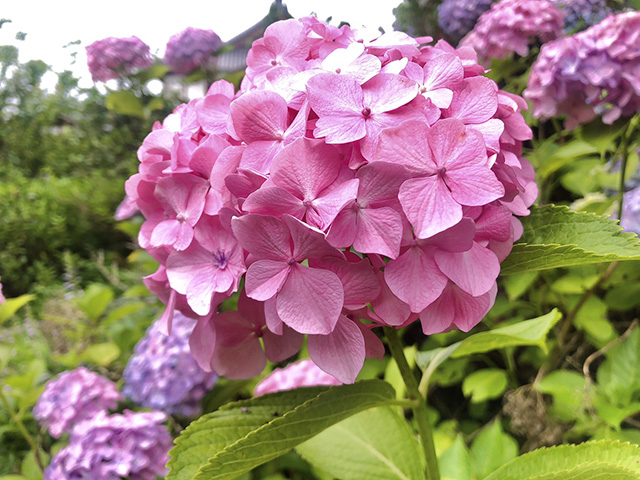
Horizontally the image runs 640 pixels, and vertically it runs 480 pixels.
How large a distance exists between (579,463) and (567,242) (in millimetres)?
231

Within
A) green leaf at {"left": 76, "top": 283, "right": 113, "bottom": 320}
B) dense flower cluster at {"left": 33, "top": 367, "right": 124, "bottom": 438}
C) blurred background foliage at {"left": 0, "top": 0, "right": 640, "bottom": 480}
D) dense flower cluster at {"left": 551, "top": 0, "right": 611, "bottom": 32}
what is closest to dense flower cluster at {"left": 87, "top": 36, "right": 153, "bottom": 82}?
blurred background foliage at {"left": 0, "top": 0, "right": 640, "bottom": 480}

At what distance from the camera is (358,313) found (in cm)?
36

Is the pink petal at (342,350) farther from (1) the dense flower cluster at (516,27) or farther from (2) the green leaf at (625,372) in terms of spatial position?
(1) the dense flower cluster at (516,27)

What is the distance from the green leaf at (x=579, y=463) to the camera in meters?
0.38

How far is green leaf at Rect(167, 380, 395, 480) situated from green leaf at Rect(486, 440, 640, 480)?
15 cm

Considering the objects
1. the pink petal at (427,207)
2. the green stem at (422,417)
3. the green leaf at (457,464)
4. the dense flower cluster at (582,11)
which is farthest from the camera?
the dense flower cluster at (582,11)

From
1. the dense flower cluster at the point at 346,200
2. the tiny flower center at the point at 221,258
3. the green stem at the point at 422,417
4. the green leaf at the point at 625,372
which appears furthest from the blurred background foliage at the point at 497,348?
the tiny flower center at the point at 221,258

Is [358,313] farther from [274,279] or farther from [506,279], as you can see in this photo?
[506,279]

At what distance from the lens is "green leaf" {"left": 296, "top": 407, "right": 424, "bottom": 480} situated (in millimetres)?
586

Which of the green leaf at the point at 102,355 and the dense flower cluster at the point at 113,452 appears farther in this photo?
the green leaf at the point at 102,355

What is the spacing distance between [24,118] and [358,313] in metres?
4.14

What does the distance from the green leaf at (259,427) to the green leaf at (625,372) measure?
Answer: 1.93ft

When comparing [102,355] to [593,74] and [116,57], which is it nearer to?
[116,57]

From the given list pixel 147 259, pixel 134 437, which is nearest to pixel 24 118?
pixel 147 259
